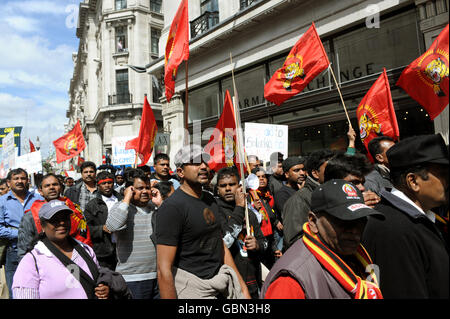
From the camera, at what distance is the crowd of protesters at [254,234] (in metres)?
1.59

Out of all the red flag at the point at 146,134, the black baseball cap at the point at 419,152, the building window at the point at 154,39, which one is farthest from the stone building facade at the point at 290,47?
the building window at the point at 154,39

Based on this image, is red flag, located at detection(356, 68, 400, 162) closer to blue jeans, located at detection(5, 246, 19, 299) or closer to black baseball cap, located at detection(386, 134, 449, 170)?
black baseball cap, located at detection(386, 134, 449, 170)

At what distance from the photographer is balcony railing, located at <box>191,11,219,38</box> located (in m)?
13.1

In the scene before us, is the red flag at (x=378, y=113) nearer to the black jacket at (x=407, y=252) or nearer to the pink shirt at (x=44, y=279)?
the black jacket at (x=407, y=252)

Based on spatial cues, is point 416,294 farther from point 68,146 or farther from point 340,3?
point 68,146

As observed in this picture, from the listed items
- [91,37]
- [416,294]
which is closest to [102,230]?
[416,294]

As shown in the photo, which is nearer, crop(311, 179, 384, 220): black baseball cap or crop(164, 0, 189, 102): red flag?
crop(311, 179, 384, 220): black baseball cap

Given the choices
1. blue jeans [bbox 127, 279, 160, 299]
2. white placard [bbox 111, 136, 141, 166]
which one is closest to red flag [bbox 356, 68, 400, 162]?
blue jeans [bbox 127, 279, 160, 299]

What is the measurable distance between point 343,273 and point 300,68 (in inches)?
220

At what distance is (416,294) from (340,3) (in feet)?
28.7

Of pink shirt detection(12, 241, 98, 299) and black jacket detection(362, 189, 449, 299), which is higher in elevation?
black jacket detection(362, 189, 449, 299)

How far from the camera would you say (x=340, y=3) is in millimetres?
8758

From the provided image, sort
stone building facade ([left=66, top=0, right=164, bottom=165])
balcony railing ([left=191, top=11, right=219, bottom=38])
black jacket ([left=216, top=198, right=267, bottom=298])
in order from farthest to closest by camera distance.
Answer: stone building facade ([left=66, top=0, right=164, bottom=165])
balcony railing ([left=191, top=11, right=219, bottom=38])
black jacket ([left=216, top=198, right=267, bottom=298])

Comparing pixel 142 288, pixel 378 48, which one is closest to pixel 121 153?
pixel 378 48
